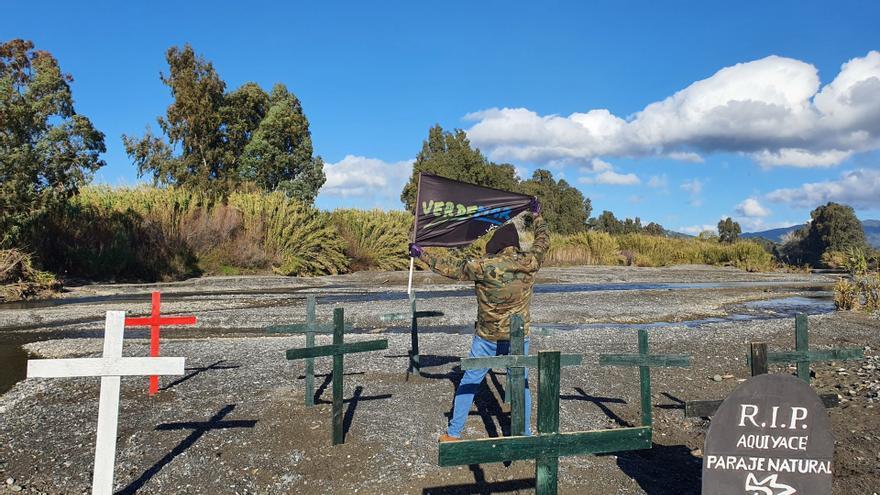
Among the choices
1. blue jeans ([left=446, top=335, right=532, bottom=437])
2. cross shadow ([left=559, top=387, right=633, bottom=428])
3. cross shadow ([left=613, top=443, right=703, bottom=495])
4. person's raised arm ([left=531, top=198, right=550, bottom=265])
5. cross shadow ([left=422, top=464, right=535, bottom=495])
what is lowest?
cross shadow ([left=613, top=443, right=703, bottom=495])

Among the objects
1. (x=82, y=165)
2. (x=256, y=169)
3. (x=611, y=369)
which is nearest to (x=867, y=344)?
(x=611, y=369)

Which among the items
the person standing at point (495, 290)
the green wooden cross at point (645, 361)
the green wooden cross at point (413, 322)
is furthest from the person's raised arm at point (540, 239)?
the green wooden cross at point (413, 322)

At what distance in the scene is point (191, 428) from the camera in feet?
22.5

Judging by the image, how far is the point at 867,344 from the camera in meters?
12.1

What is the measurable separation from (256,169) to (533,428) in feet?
123

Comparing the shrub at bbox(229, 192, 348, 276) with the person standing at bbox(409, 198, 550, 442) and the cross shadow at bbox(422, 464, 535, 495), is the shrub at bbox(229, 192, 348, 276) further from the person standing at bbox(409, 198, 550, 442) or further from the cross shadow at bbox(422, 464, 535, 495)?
the cross shadow at bbox(422, 464, 535, 495)

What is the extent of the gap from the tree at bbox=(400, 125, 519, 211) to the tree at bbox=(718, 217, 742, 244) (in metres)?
18.7

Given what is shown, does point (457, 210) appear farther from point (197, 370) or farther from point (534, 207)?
point (197, 370)

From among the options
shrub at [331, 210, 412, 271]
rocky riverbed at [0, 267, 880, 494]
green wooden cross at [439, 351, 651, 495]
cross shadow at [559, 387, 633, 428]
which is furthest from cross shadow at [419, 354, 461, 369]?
shrub at [331, 210, 412, 271]

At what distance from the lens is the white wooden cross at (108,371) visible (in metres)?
4.65

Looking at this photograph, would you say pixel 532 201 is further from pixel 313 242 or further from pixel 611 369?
pixel 313 242

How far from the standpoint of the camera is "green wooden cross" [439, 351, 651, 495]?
11.0 ft

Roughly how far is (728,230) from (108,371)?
57481 millimetres

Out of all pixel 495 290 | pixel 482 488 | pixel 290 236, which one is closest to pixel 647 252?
pixel 290 236
